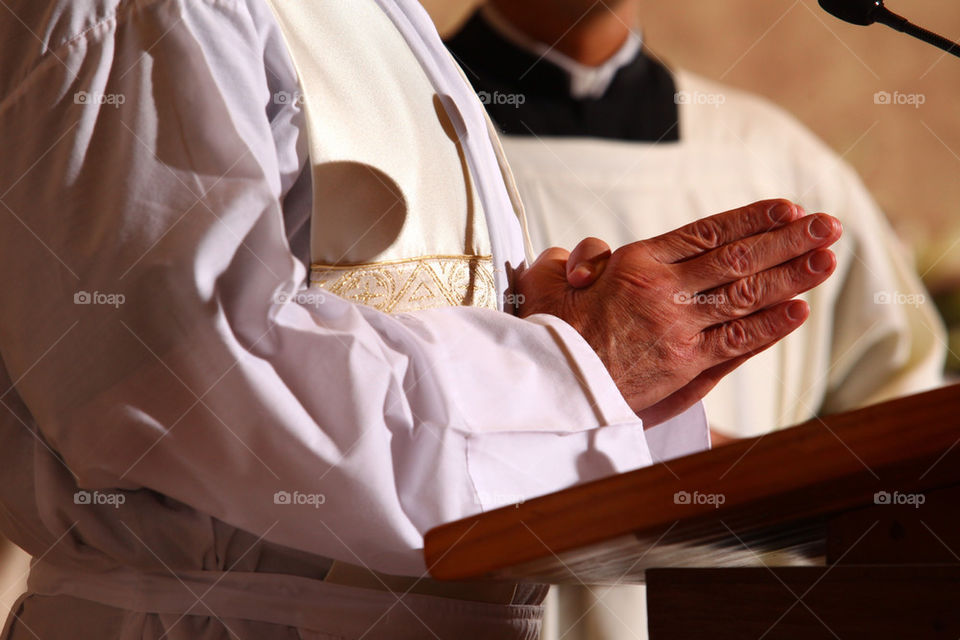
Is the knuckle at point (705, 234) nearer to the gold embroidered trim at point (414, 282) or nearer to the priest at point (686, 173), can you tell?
the gold embroidered trim at point (414, 282)

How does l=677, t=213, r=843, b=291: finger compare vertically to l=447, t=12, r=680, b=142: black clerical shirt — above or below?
above

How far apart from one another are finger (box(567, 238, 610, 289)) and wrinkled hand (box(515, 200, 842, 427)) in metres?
0.03

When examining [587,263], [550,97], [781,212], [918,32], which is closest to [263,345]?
[587,263]

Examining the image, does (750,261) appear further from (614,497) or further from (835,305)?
(835,305)

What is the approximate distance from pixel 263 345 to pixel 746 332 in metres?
0.48

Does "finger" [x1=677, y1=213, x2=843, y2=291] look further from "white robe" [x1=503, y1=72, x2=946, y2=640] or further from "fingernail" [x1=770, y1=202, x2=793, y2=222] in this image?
"white robe" [x1=503, y1=72, x2=946, y2=640]

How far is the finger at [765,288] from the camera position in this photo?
1.03 metres

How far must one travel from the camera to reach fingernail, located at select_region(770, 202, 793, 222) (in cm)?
103

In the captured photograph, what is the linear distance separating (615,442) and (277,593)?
0.34 metres

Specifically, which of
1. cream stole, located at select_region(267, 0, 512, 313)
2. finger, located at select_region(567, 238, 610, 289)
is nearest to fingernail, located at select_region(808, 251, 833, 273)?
finger, located at select_region(567, 238, 610, 289)

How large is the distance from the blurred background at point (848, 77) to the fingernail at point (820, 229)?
115 inches

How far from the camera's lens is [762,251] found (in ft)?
3.37

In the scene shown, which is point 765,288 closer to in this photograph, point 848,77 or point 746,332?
point 746,332

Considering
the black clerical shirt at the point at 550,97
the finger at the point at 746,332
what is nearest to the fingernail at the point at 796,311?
the finger at the point at 746,332
